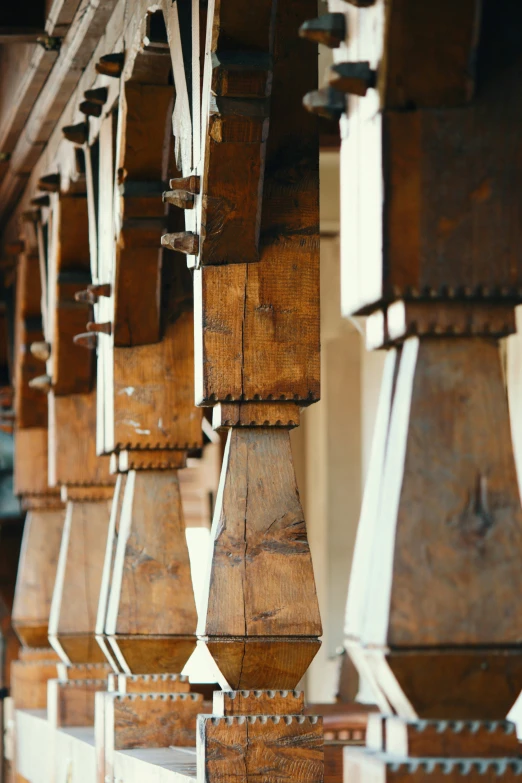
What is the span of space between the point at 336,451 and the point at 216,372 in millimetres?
7771

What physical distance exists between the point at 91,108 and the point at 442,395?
5.03 m

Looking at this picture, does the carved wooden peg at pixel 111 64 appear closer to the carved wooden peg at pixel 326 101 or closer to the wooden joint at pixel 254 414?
the wooden joint at pixel 254 414

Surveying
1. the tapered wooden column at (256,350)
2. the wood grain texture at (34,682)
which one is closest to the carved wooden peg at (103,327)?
the tapered wooden column at (256,350)

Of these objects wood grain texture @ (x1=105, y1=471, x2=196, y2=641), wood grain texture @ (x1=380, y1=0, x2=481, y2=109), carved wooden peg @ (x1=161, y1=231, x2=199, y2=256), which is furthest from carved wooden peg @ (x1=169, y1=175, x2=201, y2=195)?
wood grain texture @ (x1=380, y1=0, x2=481, y2=109)

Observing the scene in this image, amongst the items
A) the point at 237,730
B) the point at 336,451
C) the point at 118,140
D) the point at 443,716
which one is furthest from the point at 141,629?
the point at 336,451

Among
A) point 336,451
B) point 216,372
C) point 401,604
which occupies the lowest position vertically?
point 401,604

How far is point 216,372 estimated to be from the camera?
18.1 feet

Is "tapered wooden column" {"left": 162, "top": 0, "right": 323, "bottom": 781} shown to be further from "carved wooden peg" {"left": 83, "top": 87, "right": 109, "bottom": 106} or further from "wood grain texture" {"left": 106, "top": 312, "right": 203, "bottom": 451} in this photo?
"carved wooden peg" {"left": 83, "top": 87, "right": 109, "bottom": 106}

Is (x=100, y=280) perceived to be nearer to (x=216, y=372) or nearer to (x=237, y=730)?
(x=216, y=372)

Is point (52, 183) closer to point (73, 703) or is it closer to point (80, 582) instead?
point (80, 582)

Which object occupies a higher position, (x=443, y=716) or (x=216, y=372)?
(x=216, y=372)

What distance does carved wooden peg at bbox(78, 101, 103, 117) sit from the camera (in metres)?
7.94

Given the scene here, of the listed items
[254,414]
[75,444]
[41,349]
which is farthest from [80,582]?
[254,414]

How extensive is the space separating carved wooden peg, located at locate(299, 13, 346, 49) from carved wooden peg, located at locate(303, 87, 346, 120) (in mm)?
119
